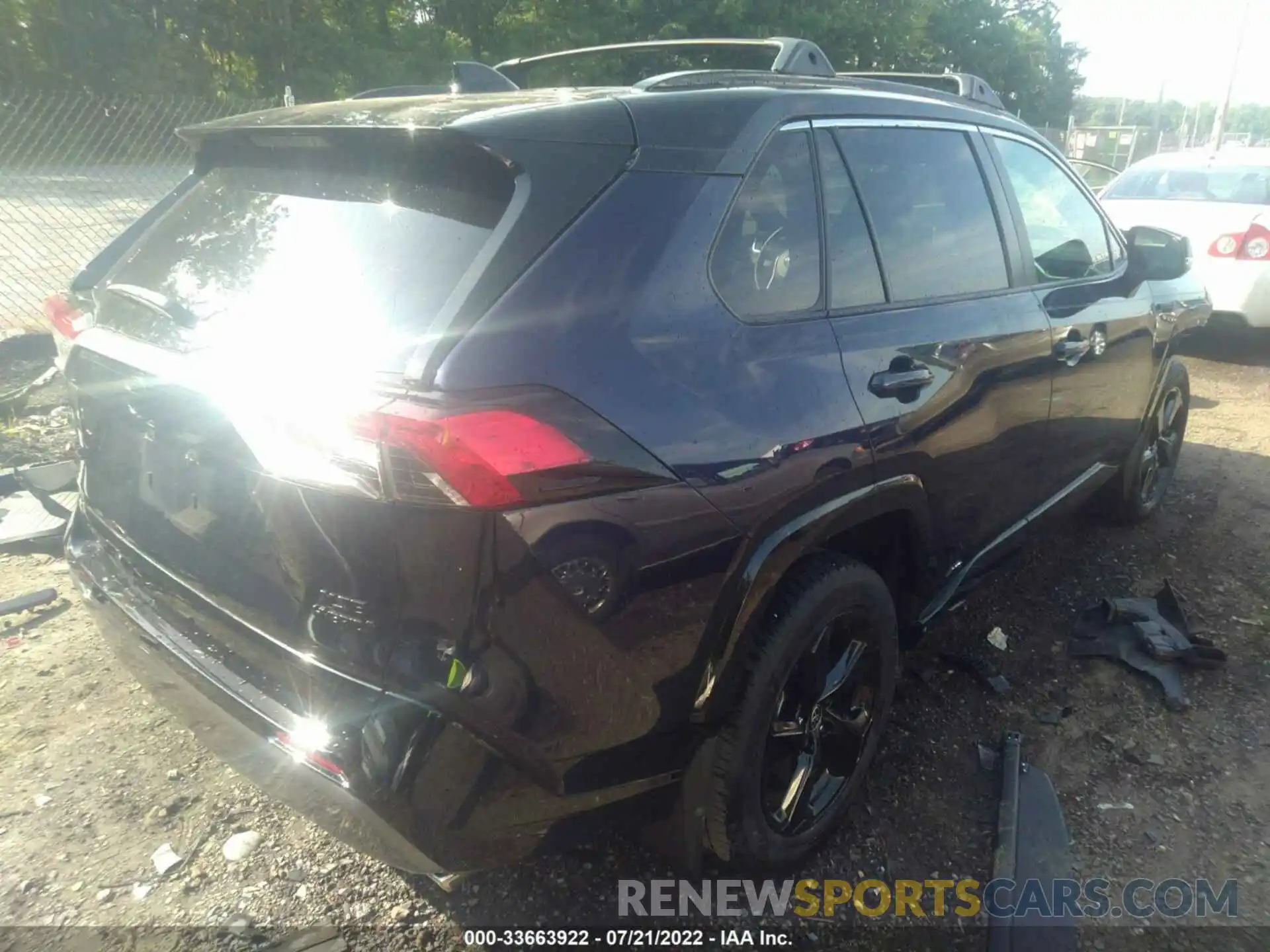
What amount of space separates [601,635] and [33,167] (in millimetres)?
7703

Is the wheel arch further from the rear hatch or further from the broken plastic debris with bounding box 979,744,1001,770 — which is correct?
the broken plastic debris with bounding box 979,744,1001,770

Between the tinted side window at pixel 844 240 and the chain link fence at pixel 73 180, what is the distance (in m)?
6.36

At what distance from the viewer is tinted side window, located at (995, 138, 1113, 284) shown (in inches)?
123

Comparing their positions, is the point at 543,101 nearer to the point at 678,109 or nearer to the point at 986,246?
the point at 678,109

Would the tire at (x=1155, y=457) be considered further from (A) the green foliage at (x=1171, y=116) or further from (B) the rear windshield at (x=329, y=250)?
(A) the green foliage at (x=1171, y=116)

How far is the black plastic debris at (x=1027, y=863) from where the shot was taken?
2.18m

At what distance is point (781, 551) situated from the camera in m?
1.97

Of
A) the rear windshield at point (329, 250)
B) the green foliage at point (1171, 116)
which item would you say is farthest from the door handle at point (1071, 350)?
the green foliage at point (1171, 116)

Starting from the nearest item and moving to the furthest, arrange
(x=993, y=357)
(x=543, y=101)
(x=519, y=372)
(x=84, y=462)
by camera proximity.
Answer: (x=519, y=372)
(x=543, y=101)
(x=84, y=462)
(x=993, y=357)

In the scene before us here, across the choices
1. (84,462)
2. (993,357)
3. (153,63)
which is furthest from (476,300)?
(153,63)

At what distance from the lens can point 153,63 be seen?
2453 centimetres

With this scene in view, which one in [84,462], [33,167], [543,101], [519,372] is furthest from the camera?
[33,167]

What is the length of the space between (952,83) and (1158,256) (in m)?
1.21

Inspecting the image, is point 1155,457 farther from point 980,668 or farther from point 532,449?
point 532,449
